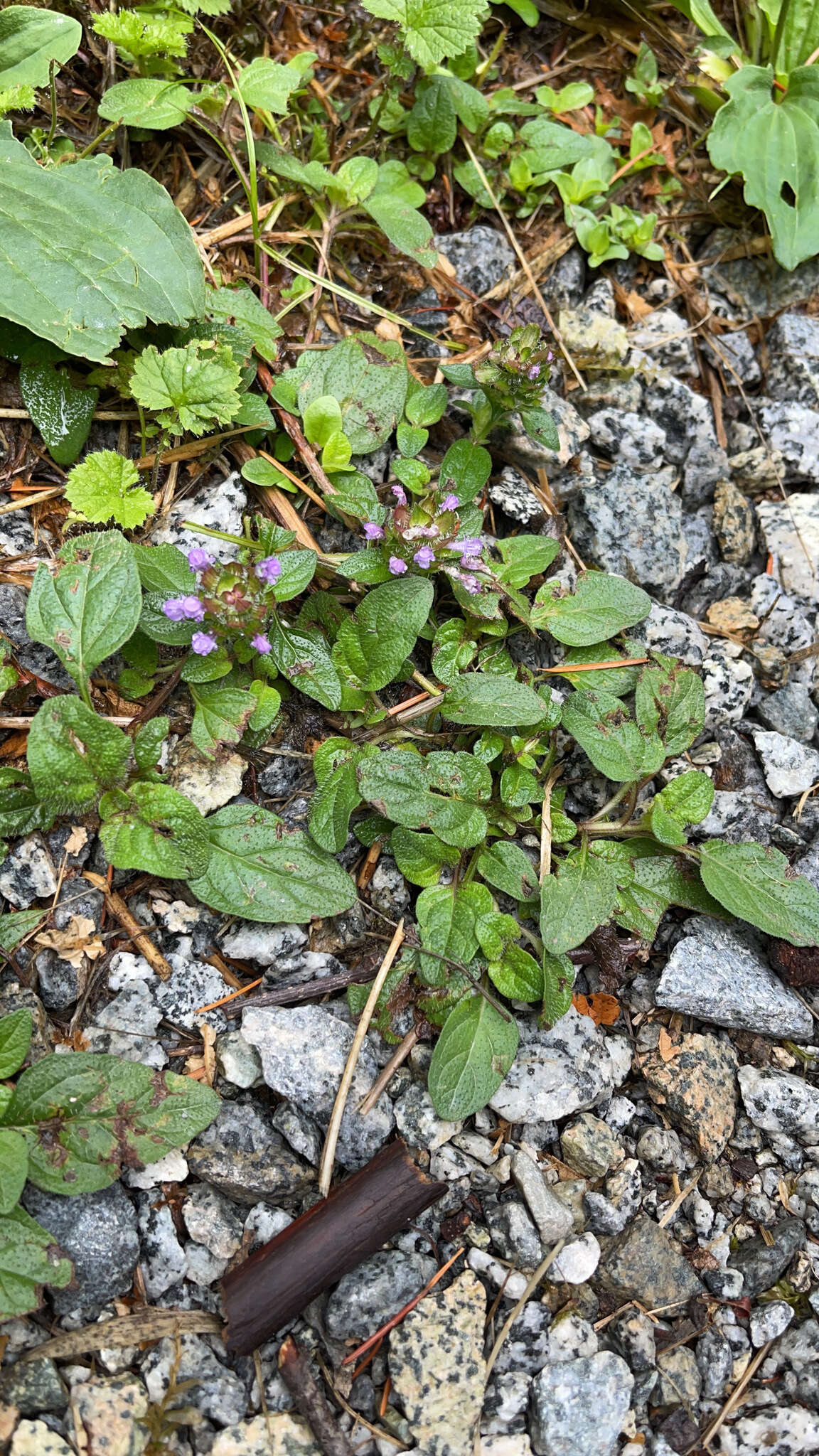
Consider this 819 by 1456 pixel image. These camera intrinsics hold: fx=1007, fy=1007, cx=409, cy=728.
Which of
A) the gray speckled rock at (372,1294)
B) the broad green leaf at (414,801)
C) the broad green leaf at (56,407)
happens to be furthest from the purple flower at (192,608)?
the gray speckled rock at (372,1294)

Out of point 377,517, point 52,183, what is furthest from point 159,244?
point 377,517

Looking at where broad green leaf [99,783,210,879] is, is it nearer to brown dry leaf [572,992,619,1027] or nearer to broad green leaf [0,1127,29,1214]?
broad green leaf [0,1127,29,1214]

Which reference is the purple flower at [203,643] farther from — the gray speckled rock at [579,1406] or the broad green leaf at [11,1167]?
the gray speckled rock at [579,1406]

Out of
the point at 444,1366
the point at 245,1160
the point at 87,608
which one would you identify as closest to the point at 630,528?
the point at 87,608

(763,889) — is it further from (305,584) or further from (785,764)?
(305,584)

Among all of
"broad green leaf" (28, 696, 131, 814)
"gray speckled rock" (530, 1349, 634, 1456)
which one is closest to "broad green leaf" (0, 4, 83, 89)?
"broad green leaf" (28, 696, 131, 814)

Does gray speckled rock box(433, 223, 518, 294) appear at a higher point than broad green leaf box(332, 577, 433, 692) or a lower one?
higher
